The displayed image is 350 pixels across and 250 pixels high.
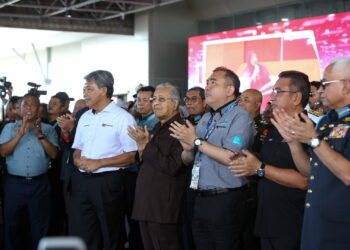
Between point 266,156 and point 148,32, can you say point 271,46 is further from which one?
point 266,156

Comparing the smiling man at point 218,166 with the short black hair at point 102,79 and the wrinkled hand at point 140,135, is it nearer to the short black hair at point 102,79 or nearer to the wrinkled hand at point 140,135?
the wrinkled hand at point 140,135

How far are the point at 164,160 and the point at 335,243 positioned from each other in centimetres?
147

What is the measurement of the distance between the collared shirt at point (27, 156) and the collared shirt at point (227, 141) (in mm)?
2182

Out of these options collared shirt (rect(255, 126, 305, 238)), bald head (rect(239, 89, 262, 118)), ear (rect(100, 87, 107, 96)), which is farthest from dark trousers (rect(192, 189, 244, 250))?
bald head (rect(239, 89, 262, 118))

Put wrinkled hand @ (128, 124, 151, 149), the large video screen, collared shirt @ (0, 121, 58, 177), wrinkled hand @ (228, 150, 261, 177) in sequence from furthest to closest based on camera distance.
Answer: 1. the large video screen
2. collared shirt @ (0, 121, 58, 177)
3. wrinkled hand @ (128, 124, 151, 149)
4. wrinkled hand @ (228, 150, 261, 177)

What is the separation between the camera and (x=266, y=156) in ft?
10.3

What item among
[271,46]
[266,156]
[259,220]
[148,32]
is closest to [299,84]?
[266,156]

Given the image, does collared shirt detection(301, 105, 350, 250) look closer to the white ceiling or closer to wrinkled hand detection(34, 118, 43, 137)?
wrinkled hand detection(34, 118, 43, 137)

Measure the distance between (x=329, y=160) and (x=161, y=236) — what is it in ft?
5.52

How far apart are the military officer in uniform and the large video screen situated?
7057 mm

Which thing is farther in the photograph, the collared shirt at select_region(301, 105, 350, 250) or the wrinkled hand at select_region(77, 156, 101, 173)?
the wrinkled hand at select_region(77, 156, 101, 173)

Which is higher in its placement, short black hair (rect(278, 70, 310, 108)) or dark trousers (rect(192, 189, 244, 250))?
short black hair (rect(278, 70, 310, 108))

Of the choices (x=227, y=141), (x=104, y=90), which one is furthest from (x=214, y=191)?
(x=104, y=90)

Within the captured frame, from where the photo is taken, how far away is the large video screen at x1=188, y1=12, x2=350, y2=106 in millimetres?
9688
